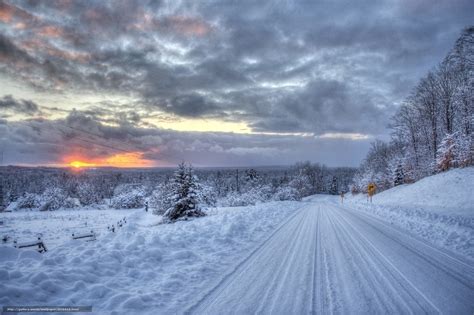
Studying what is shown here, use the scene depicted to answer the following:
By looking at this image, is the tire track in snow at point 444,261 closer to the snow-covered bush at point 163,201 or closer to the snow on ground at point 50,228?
the snow on ground at point 50,228

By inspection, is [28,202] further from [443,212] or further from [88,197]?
[443,212]

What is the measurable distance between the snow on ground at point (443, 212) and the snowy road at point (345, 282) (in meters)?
1.62

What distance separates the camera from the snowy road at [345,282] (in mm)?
4465

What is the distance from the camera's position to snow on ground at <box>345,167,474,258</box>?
31.6 ft

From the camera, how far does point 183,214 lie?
982 inches

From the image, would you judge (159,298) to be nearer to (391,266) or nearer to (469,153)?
(391,266)

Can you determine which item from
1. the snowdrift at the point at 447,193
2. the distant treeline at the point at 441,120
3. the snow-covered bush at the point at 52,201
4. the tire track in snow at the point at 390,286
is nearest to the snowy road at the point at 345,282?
the tire track in snow at the point at 390,286

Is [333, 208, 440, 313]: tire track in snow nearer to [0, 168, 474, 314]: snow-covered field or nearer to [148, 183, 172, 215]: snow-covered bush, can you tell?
[0, 168, 474, 314]: snow-covered field

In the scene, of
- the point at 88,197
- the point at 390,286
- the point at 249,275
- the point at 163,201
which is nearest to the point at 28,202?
the point at 88,197

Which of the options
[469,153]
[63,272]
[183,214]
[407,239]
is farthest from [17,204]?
[469,153]

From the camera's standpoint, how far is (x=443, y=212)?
1630 centimetres

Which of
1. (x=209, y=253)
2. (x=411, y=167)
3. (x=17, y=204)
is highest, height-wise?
(x=411, y=167)

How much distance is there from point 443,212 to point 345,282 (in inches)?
613

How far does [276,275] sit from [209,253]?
303cm
